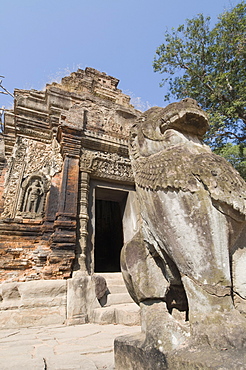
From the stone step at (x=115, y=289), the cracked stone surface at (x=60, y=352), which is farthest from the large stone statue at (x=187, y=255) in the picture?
the stone step at (x=115, y=289)

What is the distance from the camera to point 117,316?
3.69m

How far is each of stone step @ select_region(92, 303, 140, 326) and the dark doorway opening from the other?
6.35m

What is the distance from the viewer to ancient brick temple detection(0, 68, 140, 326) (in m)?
4.61

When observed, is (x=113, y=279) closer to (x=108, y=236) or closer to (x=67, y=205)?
(x=67, y=205)

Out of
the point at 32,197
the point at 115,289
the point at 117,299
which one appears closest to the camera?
the point at 117,299

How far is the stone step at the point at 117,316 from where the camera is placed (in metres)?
3.46

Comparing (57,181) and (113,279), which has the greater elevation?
(57,181)

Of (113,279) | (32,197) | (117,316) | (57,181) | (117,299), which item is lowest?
(117,316)

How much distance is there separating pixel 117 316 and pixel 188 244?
2.89 m

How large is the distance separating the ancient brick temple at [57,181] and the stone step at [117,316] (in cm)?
92

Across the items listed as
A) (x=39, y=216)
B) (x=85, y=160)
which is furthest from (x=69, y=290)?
(x=85, y=160)

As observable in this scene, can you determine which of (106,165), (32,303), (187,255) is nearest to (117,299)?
(32,303)

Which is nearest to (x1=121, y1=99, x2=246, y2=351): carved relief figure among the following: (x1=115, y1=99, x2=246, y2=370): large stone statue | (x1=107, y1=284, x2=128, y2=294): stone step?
(x1=115, y1=99, x2=246, y2=370): large stone statue

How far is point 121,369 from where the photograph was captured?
1461mm
